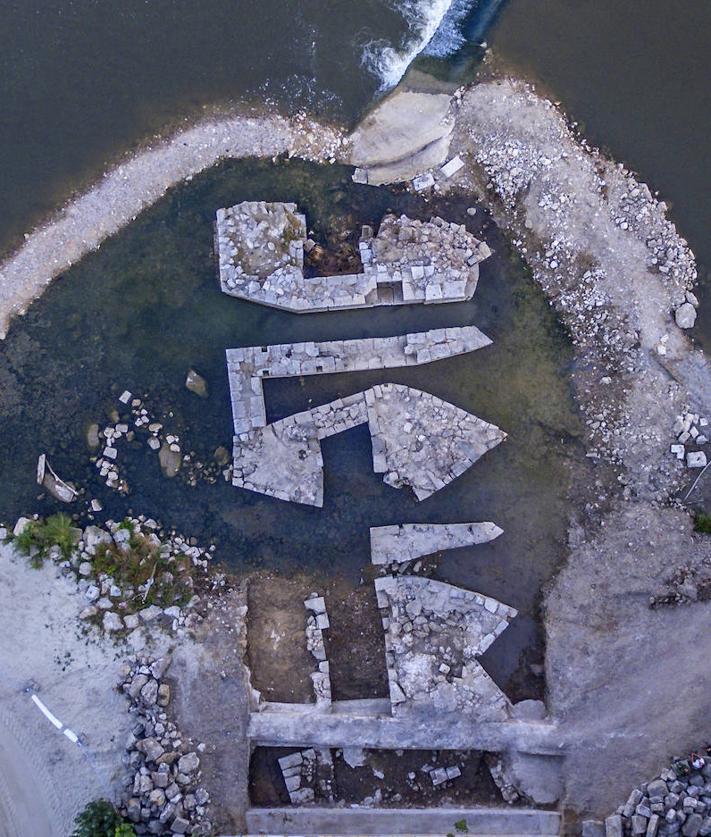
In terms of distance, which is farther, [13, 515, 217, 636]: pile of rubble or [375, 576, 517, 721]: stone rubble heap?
[13, 515, 217, 636]: pile of rubble

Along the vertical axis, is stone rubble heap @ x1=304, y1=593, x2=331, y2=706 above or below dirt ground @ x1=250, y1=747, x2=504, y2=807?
above

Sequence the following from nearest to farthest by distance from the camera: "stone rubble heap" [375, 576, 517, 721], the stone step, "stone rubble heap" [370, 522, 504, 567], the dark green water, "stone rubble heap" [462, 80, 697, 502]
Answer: the stone step, "stone rubble heap" [375, 576, 517, 721], "stone rubble heap" [370, 522, 504, 567], "stone rubble heap" [462, 80, 697, 502], the dark green water

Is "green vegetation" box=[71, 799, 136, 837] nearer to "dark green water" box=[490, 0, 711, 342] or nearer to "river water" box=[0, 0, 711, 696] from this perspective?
"river water" box=[0, 0, 711, 696]

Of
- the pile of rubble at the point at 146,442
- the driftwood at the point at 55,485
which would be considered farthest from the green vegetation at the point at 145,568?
the driftwood at the point at 55,485

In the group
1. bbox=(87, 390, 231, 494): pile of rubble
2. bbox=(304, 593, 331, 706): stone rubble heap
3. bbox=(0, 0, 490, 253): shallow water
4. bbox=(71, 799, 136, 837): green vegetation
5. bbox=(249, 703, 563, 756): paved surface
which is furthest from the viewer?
bbox=(0, 0, 490, 253): shallow water

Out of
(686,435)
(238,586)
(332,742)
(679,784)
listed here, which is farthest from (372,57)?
(679,784)

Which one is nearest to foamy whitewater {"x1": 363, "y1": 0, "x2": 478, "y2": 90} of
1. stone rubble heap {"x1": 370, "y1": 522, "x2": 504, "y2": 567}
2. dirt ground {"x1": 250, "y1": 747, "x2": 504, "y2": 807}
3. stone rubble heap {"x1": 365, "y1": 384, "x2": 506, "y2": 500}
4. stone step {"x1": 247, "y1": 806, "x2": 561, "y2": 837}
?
stone rubble heap {"x1": 365, "y1": 384, "x2": 506, "y2": 500}

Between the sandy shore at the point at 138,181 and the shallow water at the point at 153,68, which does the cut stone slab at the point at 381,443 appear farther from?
the shallow water at the point at 153,68
